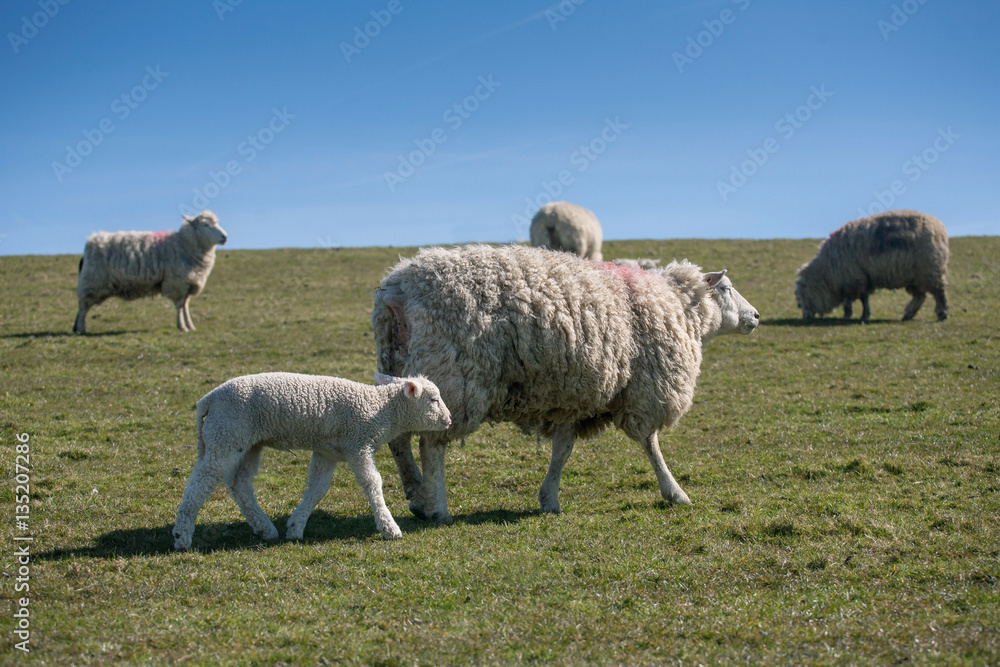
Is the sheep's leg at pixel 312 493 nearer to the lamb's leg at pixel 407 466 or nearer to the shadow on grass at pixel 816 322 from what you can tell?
the lamb's leg at pixel 407 466

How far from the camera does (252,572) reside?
6586mm

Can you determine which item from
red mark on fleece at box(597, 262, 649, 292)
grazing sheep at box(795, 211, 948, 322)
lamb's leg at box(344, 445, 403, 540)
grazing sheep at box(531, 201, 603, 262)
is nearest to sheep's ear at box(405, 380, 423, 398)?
lamb's leg at box(344, 445, 403, 540)

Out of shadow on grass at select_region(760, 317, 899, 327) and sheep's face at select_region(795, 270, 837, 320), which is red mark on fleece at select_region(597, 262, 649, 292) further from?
sheep's face at select_region(795, 270, 837, 320)

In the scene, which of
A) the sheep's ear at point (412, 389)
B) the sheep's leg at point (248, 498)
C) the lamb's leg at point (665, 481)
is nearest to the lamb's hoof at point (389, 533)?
the sheep's leg at point (248, 498)

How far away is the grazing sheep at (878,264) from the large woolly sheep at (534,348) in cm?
1623

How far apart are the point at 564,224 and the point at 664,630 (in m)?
20.4

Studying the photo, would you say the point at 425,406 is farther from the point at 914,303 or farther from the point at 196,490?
the point at 914,303

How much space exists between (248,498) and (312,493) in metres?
0.60

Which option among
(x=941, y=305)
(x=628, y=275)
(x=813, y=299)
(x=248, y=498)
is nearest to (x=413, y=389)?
(x=248, y=498)

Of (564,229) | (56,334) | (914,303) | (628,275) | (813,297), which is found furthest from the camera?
(564,229)

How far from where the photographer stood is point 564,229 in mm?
25141

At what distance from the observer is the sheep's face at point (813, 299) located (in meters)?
24.1

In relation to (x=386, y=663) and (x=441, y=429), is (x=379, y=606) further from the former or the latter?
(x=441, y=429)

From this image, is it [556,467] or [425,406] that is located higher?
[425,406]
